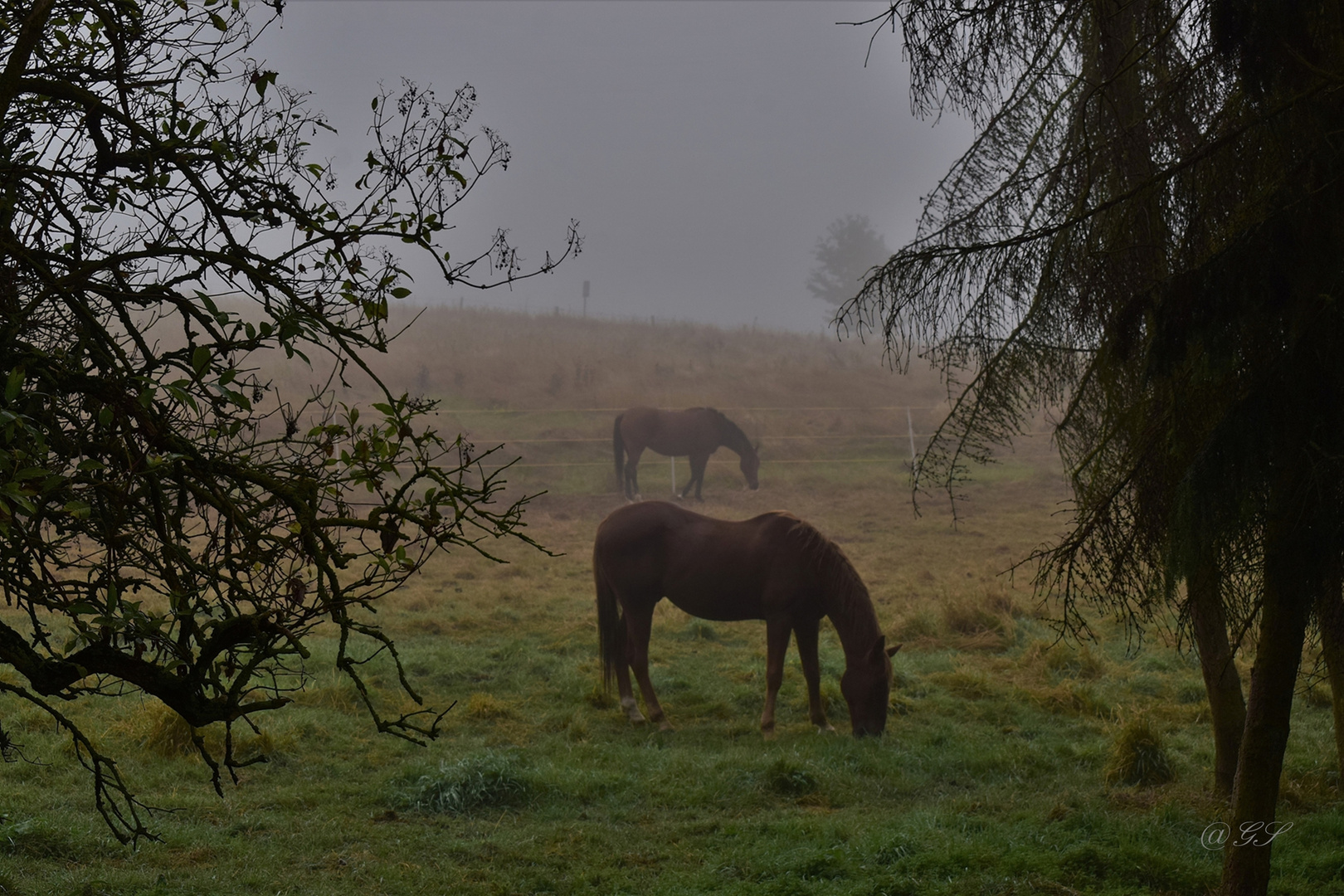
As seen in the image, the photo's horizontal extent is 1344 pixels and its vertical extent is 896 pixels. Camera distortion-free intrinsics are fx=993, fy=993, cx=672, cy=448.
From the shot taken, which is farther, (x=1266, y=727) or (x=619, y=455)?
(x=619, y=455)

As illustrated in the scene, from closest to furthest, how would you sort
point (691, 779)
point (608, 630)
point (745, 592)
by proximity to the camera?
point (691, 779), point (745, 592), point (608, 630)

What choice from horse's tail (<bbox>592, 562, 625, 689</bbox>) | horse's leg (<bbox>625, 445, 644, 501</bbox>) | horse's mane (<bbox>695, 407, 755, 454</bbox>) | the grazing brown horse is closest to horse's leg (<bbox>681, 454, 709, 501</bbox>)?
the grazing brown horse

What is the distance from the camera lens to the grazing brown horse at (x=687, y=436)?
2467cm

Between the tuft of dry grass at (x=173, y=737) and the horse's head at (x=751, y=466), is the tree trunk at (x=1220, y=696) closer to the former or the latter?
the tuft of dry grass at (x=173, y=737)

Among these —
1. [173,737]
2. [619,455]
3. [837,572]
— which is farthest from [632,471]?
[173,737]

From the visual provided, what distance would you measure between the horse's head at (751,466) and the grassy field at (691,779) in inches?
357

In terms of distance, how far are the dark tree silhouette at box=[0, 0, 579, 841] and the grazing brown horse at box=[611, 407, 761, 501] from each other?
2062cm

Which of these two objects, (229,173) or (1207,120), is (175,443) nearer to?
(229,173)

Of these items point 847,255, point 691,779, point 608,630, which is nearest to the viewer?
point 691,779

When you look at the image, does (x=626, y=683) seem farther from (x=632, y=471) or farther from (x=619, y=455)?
(x=632, y=471)

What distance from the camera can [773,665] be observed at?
8922 mm

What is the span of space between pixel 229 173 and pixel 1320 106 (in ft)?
13.2

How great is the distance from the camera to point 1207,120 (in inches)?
204

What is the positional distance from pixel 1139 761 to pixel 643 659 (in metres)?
4.30
